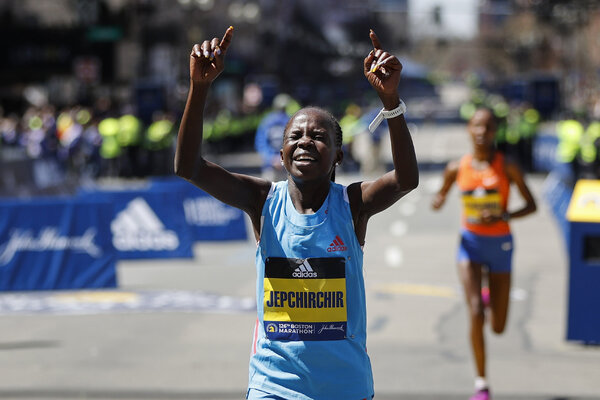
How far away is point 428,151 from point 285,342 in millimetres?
40168

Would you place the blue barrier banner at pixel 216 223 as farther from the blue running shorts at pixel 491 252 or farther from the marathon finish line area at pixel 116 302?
the blue running shorts at pixel 491 252

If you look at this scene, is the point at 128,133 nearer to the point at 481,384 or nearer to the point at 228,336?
the point at 228,336

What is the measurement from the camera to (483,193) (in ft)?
23.9

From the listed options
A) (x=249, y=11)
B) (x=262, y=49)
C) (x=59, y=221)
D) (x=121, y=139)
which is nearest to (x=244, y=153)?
(x=249, y=11)

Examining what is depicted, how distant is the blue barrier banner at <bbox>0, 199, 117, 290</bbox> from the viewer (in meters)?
11.3

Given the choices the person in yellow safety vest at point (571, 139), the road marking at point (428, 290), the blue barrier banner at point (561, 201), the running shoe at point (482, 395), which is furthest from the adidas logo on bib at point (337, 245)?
the person in yellow safety vest at point (571, 139)

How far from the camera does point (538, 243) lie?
15234mm

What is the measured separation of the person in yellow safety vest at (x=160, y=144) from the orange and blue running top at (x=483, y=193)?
2081 cm

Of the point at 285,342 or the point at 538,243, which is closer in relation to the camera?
the point at 285,342

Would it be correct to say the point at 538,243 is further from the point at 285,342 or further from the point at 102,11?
the point at 102,11

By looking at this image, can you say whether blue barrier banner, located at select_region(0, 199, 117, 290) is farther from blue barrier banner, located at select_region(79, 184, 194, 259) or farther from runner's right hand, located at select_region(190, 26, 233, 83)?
runner's right hand, located at select_region(190, 26, 233, 83)

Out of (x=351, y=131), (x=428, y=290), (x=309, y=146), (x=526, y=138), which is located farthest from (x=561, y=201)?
(x=351, y=131)

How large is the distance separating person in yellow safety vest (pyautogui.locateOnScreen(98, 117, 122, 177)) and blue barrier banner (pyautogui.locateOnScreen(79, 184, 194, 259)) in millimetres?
13816

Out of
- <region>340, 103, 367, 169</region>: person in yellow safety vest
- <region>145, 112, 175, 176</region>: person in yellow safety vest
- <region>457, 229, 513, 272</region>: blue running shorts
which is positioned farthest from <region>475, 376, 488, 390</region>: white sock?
<region>340, 103, 367, 169</region>: person in yellow safety vest
